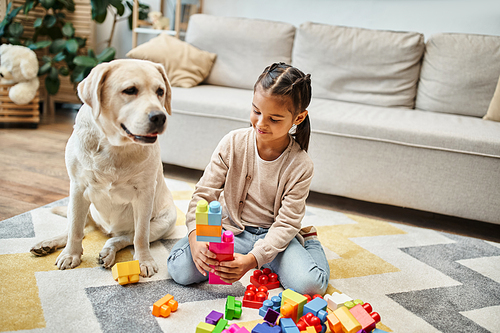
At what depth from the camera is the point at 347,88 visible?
2.85 m

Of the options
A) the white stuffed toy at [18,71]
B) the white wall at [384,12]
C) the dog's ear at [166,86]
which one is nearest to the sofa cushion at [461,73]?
the white wall at [384,12]

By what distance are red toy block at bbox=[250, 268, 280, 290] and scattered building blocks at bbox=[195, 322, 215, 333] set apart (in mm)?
A: 340

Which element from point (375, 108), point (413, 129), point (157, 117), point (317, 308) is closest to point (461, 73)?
point (375, 108)

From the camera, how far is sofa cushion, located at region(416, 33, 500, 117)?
8.41 ft

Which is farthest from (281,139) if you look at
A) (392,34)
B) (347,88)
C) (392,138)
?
(392,34)

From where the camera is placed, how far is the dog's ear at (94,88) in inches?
45.4

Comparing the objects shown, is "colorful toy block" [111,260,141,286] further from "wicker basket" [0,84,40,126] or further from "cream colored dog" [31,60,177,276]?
"wicker basket" [0,84,40,126]

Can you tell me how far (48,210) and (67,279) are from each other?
2.14ft

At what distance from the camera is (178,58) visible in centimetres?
276

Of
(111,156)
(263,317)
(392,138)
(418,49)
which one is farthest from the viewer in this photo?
(418,49)

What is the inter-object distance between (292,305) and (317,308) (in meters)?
0.08

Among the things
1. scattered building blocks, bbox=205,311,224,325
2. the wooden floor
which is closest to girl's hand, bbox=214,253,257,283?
scattered building blocks, bbox=205,311,224,325

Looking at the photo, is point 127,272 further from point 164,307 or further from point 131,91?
point 131,91

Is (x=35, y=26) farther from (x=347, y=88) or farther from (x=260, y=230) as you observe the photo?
(x=260, y=230)
